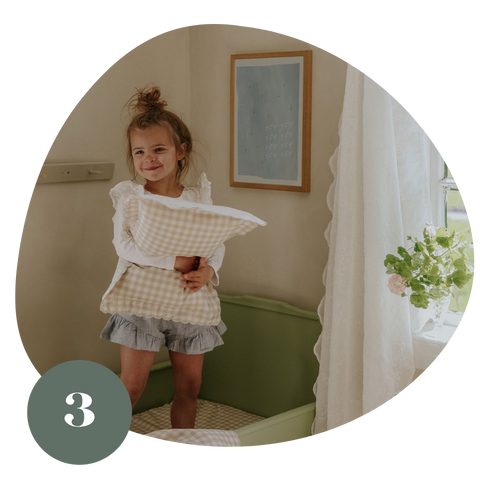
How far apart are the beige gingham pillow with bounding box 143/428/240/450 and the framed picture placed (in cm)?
46

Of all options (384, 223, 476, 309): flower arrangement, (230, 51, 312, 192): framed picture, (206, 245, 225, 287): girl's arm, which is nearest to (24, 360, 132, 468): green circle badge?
(206, 245, 225, 287): girl's arm

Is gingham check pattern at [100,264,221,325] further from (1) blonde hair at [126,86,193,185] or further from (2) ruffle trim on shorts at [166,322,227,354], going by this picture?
(1) blonde hair at [126,86,193,185]

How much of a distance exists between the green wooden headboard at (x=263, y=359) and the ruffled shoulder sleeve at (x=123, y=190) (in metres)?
0.29

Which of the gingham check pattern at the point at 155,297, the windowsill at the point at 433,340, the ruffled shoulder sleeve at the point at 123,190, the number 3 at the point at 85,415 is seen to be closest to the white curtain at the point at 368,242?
the windowsill at the point at 433,340

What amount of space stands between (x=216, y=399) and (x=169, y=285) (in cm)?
28

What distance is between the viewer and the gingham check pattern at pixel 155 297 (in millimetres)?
1235

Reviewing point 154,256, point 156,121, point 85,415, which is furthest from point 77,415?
point 156,121

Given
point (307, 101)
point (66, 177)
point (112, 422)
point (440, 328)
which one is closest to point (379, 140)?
point (307, 101)

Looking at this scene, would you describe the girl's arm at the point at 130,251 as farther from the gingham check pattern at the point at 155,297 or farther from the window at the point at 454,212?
the window at the point at 454,212

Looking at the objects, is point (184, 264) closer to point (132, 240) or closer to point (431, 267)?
point (132, 240)

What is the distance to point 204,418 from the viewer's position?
1339mm

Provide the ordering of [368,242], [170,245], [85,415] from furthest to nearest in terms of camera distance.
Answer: [368,242] < [170,245] < [85,415]

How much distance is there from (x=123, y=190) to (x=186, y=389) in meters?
0.41

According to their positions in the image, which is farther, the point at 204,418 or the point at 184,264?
the point at 204,418
